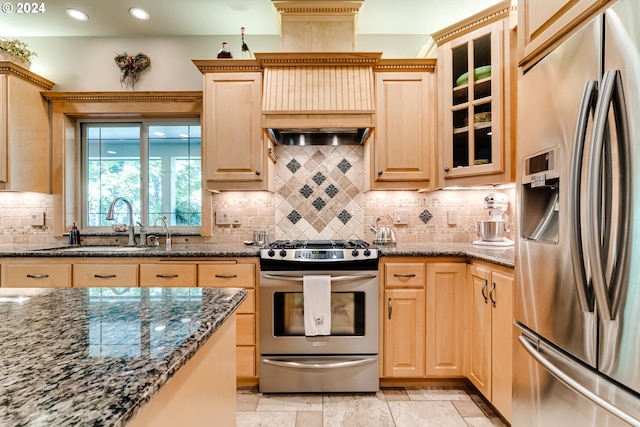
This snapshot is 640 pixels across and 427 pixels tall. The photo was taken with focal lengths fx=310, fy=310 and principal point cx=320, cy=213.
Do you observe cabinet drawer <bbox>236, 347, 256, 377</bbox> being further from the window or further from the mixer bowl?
the mixer bowl

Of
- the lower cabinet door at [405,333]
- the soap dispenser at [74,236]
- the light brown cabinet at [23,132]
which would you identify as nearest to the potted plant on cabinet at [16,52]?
the light brown cabinet at [23,132]

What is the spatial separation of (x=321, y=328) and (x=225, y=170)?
1377mm

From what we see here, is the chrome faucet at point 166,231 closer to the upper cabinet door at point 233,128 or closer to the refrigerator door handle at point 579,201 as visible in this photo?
the upper cabinet door at point 233,128

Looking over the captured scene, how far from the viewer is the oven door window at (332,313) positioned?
2.07m

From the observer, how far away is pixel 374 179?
243 centimetres

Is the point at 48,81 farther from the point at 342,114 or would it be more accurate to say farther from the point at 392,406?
the point at 392,406

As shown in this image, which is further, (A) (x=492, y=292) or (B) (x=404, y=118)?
(B) (x=404, y=118)

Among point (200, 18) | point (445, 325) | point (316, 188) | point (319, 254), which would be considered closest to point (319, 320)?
point (319, 254)

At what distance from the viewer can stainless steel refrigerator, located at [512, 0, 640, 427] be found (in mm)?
773

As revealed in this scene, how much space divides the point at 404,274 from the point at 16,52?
350cm

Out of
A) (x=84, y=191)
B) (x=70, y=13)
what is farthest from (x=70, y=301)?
(x=70, y=13)

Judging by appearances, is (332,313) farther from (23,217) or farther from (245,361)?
(23,217)

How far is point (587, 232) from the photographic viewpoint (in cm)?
82

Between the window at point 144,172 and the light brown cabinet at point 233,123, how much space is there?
1.69ft
